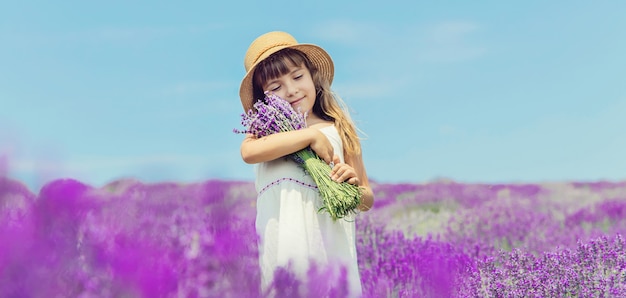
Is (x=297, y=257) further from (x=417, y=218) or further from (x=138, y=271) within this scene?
(x=417, y=218)

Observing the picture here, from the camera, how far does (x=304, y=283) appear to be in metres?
1.00

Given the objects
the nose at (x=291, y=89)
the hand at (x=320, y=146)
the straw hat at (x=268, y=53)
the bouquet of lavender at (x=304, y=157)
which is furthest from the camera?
the straw hat at (x=268, y=53)

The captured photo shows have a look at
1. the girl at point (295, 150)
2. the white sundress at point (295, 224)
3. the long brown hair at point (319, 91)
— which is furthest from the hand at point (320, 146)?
the long brown hair at point (319, 91)

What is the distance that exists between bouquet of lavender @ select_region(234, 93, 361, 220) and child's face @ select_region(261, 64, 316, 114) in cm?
7

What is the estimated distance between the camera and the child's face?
2941 millimetres

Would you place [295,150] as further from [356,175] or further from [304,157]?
[356,175]

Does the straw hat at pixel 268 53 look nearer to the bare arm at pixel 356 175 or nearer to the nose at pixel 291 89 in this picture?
the nose at pixel 291 89

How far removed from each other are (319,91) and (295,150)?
2.10ft

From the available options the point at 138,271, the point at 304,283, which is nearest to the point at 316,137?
the point at 304,283

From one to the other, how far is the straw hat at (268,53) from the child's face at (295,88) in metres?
0.10

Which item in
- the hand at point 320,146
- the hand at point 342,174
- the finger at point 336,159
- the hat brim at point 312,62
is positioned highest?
the hat brim at point 312,62

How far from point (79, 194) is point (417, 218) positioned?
699cm

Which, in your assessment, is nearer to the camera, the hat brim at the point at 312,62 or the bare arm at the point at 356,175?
the bare arm at the point at 356,175

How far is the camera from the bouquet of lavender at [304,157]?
257 centimetres
